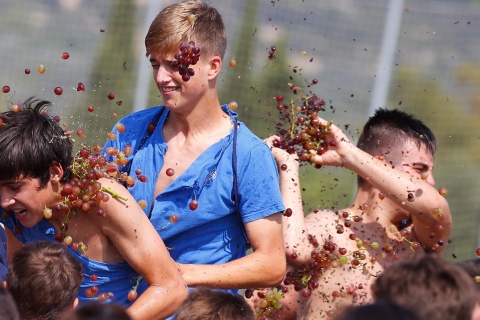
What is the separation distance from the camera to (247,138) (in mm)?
4016

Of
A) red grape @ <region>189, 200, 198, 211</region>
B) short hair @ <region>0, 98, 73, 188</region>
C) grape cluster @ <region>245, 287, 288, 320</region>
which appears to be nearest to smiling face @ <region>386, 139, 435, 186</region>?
grape cluster @ <region>245, 287, 288, 320</region>

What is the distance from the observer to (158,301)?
3.62m

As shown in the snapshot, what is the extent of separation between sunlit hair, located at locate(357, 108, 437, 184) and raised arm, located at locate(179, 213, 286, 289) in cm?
94

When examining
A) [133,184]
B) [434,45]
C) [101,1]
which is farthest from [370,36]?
[133,184]

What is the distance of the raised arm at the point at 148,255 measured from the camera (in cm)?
363

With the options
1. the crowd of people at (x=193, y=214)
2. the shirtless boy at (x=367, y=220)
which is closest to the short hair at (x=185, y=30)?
the crowd of people at (x=193, y=214)

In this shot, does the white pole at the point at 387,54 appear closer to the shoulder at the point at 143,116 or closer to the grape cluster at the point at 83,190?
the shoulder at the point at 143,116

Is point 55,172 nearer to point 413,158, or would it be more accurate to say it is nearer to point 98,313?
point 98,313

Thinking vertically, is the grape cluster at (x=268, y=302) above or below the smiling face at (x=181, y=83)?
below

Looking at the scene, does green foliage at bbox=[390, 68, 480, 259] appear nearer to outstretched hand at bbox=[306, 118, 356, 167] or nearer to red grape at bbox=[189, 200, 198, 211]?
outstretched hand at bbox=[306, 118, 356, 167]

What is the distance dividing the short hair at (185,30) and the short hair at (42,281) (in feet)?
3.31

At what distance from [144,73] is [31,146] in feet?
10.7

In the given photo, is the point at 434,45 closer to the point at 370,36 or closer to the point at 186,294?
the point at 370,36

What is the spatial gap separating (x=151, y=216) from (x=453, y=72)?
4.09 m
